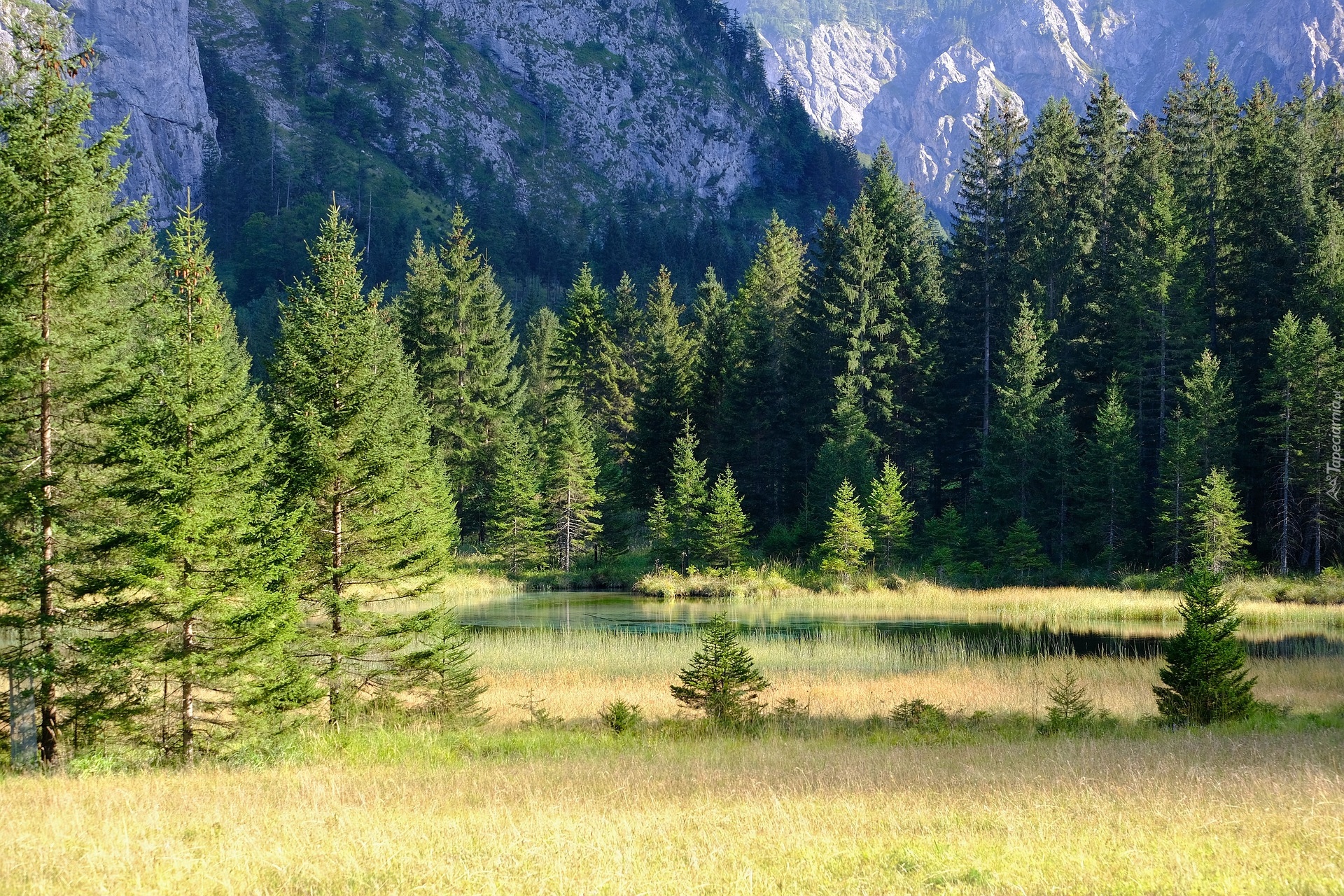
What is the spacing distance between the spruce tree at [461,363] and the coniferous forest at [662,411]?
11.5 inches

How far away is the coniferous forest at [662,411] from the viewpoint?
1419 cm

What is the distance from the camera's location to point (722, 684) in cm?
1830

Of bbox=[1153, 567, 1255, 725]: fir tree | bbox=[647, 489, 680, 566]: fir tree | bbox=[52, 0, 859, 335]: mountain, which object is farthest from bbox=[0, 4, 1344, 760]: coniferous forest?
bbox=[52, 0, 859, 335]: mountain

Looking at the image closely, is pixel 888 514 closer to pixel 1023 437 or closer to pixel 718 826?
pixel 1023 437

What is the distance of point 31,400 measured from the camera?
1452 cm

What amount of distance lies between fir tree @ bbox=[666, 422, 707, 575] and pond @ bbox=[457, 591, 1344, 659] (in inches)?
210

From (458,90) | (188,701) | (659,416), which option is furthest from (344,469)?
(458,90)

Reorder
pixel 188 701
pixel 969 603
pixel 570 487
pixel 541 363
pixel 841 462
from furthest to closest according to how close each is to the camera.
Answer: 1. pixel 541 363
2. pixel 570 487
3. pixel 841 462
4. pixel 969 603
5. pixel 188 701

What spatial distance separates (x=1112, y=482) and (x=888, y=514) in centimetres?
1126

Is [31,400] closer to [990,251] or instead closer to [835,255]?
[835,255]

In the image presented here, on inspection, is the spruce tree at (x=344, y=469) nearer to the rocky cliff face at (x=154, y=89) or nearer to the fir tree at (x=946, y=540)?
the fir tree at (x=946, y=540)

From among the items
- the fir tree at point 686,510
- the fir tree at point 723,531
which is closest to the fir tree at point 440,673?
the fir tree at point 723,531

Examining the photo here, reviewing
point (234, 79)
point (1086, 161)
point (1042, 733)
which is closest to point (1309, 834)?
point (1042, 733)

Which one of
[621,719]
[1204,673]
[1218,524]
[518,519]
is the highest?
[1218,524]
